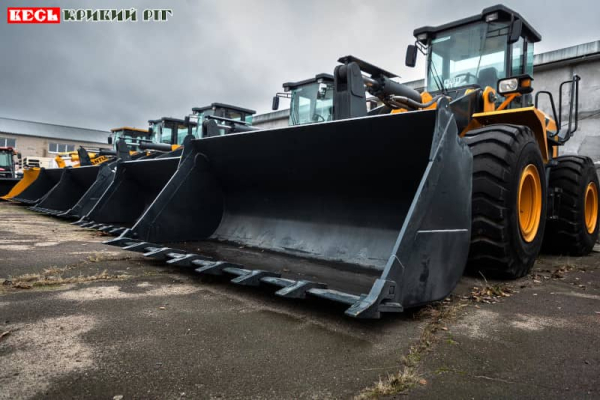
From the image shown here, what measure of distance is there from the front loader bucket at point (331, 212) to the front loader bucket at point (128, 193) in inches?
57.8

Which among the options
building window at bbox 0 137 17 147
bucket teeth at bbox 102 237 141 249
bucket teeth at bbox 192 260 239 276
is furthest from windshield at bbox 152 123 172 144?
building window at bbox 0 137 17 147

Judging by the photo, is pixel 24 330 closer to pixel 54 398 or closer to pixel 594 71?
pixel 54 398

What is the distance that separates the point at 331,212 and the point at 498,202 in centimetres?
126

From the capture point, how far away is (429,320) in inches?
88.1

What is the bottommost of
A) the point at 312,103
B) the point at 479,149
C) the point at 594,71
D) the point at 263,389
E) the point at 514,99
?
the point at 263,389

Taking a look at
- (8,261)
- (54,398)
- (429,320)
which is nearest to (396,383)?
(429,320)

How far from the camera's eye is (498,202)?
2.92 meters

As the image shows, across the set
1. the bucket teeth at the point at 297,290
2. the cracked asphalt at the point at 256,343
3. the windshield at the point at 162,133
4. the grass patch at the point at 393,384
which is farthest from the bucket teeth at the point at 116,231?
the windshield at the point at 162,133

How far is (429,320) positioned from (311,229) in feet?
4.62

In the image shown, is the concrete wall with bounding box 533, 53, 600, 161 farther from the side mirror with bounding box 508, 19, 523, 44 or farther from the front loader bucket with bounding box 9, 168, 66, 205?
the front loader bucket with bounding box 9, 168, 66, 205

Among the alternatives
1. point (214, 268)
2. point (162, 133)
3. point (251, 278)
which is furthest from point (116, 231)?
point (162, 133)

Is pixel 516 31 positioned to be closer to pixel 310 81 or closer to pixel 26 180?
pixel 310 81

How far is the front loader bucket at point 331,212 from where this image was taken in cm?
218

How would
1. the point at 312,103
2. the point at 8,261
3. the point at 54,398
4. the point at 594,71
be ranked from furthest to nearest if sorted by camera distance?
the point at 594,71 < the point at 312,103 < the point at 8,261 < the point at 54,398
